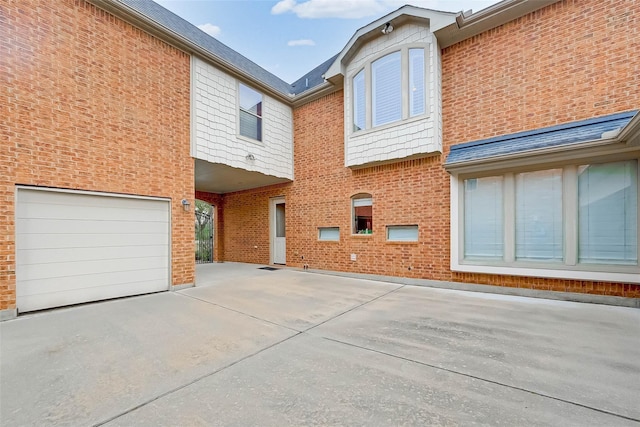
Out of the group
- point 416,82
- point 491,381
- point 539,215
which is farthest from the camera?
point 416,82

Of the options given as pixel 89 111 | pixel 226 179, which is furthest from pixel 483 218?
pixel 89 111

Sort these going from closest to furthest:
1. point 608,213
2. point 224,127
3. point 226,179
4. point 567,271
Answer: point 608,213
point 567,271
point 224,127
point 226,179

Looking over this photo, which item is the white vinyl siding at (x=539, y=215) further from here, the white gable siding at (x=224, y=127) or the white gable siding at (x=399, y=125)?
the white gable siding at (x=224, y=127)

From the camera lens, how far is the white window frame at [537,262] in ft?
14.3

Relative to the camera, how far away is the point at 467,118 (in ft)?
19.2

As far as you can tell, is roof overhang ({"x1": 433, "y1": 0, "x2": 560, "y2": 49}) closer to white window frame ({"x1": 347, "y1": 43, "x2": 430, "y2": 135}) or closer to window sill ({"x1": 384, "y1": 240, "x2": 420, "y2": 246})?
white window frame ({"x1": 347, "y1": 43, "x2": 430, "y2": 135})

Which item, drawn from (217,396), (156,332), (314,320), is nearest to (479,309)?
(314,320)

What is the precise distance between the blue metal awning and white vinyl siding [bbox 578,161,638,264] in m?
0.66

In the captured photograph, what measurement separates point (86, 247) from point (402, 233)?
675cm

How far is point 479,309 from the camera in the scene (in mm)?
4309

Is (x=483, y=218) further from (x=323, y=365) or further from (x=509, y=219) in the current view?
(x=323, y=365)

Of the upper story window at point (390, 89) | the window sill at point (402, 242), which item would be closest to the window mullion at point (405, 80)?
the upper story window at point (390, 89)

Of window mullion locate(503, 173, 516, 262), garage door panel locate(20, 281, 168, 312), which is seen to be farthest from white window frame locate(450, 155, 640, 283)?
garage door panel locate(20, 281, 168, 312)

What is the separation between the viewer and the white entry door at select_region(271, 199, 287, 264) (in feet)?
31.5
